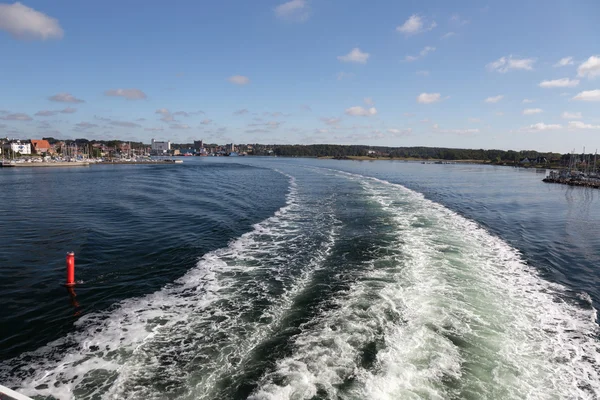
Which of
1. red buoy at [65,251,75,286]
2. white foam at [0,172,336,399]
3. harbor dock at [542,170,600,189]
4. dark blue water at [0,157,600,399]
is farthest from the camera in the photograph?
harbor dock at [542,170,600,189]

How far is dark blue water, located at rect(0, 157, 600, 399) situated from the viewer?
7.53m

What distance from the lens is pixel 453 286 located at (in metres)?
13.0

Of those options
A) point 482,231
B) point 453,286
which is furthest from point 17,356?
A: point 482,231

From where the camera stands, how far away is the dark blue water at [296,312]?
753 cm

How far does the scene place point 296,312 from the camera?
419 inches

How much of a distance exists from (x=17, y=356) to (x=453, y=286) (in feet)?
46.1

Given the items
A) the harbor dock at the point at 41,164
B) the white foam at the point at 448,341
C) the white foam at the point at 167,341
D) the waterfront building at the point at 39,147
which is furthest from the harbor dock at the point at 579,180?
the waterfront building at the point at 39,147

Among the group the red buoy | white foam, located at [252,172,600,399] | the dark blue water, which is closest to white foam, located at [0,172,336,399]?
the dark blue water

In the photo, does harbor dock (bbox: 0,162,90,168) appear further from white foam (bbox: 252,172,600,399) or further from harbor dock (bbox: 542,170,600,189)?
harbor dock (bbox: 542,170,600,189)

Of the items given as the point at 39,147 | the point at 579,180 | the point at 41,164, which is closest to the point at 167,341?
the point at 579,180

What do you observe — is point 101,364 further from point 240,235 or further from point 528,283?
point 528,283

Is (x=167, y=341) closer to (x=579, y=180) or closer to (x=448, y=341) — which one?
(x=448, y=341)

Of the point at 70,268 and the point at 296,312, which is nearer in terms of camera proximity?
the point at 296,312

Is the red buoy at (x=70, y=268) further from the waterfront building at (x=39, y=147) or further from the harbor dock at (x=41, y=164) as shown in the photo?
the waterfront building at (x=39, y=147)
